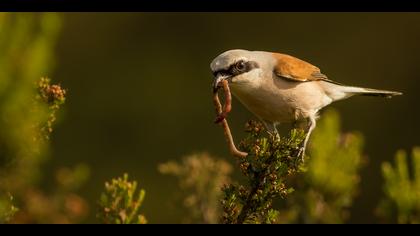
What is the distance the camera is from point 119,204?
2.48m

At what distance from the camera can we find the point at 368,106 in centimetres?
818

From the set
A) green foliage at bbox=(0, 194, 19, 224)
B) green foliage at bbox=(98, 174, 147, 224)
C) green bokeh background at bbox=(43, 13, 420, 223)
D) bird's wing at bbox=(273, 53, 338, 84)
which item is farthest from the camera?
green bokeh background at bbox=(43, 13, 420, 223)

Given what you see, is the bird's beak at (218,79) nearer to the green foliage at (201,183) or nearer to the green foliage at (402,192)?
the green foliage at (201,183)

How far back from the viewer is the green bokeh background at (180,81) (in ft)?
25.4

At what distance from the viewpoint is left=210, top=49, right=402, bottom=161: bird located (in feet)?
12.0

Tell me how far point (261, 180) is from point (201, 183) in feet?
3.16

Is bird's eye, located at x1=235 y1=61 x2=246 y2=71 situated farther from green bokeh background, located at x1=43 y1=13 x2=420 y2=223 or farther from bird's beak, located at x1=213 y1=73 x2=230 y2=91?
green bokeh background, located at x1=43 y1=13 x2=420 y2=223

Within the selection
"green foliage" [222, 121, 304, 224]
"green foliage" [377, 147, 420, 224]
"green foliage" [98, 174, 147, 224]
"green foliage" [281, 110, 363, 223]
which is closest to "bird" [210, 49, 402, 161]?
"green foliage" [281, 110, 363, 223]

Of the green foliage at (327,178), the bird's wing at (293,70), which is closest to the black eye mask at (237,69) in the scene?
the bird's wing at (293,70)

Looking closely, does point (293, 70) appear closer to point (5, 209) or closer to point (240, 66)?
point (240, 66)

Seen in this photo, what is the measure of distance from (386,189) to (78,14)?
6.02m

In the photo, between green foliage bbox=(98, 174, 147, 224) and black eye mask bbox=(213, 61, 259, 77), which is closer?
green foliage bbox=(98, 174, 147, 224)

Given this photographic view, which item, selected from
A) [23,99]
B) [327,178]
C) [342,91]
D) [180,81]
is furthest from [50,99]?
[180,81]

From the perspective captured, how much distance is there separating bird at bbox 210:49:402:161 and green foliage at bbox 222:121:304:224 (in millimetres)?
973
